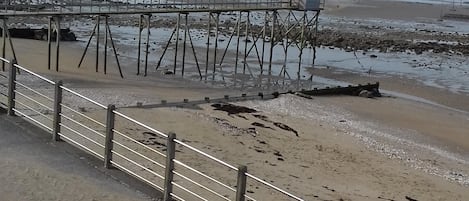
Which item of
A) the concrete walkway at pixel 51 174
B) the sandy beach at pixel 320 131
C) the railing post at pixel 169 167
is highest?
the railing post at pixel 169 167

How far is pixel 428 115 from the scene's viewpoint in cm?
2256


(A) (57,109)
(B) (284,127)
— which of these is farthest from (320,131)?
(A) (57,109)

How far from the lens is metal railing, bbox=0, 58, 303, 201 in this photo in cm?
773

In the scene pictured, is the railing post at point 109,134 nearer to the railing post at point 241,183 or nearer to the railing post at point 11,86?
the railing post at point 241,183

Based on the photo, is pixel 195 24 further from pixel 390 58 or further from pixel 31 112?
pixel 31 112

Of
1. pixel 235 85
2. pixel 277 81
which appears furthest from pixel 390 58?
pixel 235 85

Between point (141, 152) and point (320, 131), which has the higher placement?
point (141, 152)

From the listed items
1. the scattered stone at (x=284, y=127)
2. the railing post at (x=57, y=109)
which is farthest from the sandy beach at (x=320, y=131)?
the railing post at (x=57, y=109)

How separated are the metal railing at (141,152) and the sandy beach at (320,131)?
21cm

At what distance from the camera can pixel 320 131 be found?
17828mm

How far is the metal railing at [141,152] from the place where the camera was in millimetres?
7727

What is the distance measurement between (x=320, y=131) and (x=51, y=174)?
10280 mm

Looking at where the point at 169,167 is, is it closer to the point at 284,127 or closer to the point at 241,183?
the point at 241,183

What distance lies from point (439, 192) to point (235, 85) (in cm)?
1261
